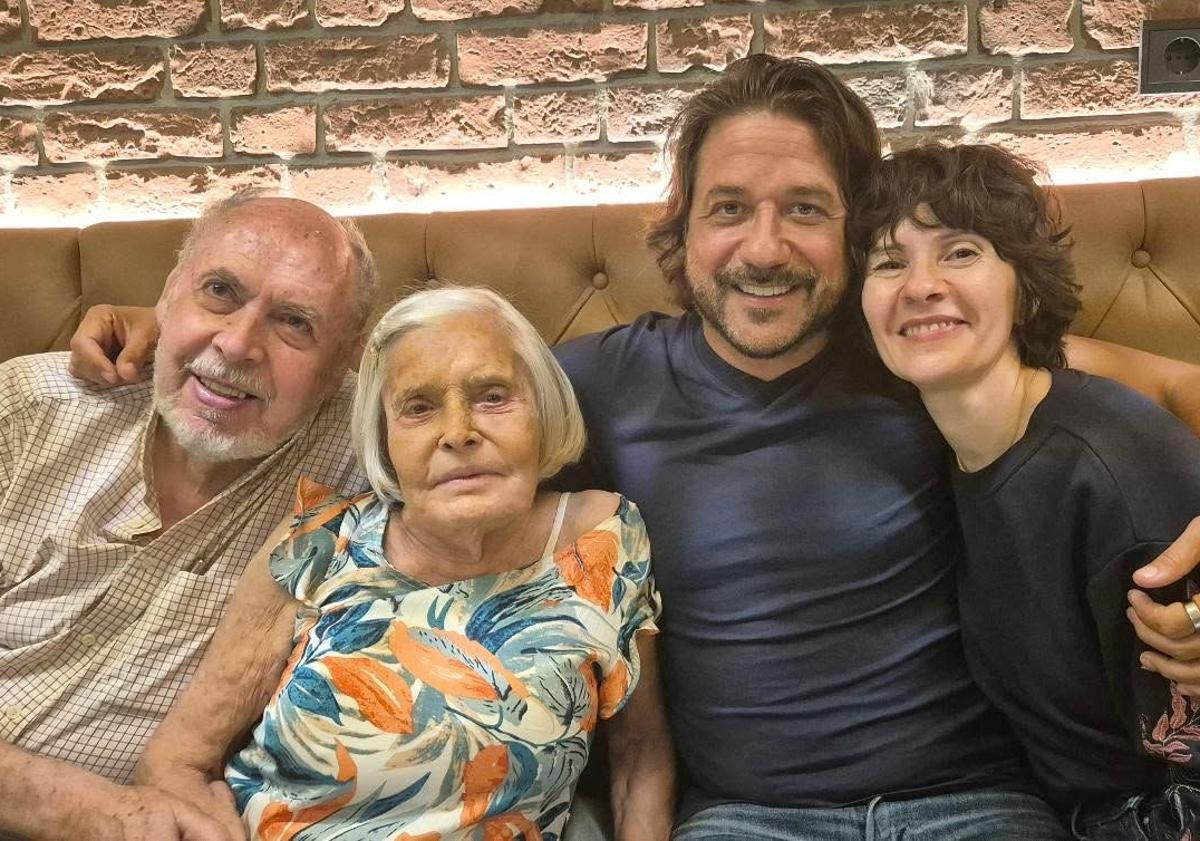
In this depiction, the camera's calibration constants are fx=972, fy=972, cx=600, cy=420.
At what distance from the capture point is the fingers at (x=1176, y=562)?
3.23 feet

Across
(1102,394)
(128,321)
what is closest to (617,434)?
(1102,394)

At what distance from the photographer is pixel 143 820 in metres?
1.14

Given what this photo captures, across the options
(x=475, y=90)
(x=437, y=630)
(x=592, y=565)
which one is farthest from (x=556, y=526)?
(x=475, y=90)

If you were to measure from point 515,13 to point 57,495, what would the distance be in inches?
45.1

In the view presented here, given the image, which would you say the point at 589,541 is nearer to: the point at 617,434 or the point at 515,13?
the point at 617,434

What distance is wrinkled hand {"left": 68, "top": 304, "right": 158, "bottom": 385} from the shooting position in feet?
4.70

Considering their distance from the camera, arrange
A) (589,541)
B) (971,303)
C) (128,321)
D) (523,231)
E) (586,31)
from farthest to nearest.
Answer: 1. (586,31)
2. (523,231)
3. (128,321)
4. (589,541)
5. (971,303)

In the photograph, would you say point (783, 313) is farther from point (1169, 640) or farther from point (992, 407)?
point (1169, 640)

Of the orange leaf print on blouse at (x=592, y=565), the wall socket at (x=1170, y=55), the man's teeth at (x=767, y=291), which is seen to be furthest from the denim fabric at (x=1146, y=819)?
the wall socket at (x=1170, y=55)

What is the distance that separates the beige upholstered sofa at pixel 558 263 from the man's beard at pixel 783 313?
377 millimetres

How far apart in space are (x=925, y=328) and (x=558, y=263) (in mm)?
718

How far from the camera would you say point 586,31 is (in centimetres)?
180

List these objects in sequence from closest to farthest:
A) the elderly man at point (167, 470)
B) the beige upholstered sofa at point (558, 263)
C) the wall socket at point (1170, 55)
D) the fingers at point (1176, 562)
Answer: the fingers at point (1176, 562)
the elderly man at point (167, 470)
the beige upholstered sofa at point (558, 263)
the wall socket at point (1170, 55)

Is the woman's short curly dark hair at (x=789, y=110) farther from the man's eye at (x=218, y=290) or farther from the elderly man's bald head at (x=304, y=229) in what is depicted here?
the man's eye at (x=218, y=290)
